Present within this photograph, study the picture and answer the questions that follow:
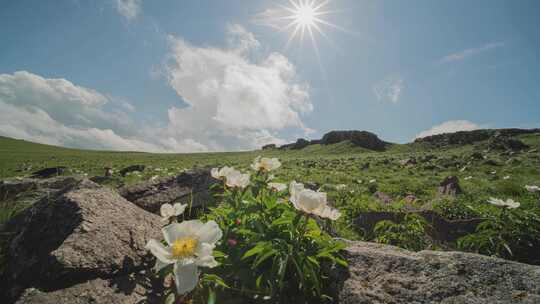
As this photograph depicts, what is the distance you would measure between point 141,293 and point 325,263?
1.72m

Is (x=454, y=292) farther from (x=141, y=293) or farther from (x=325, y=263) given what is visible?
(x=141, y=293)

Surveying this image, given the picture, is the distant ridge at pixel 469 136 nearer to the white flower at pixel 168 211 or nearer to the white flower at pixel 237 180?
the white flower at pixel 237 180

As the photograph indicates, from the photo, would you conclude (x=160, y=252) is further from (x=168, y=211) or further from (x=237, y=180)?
(x=237, y=180)

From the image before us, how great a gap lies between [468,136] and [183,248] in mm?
71867

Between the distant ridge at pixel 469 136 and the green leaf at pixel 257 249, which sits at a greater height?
the distant ridge at pixel 469 136

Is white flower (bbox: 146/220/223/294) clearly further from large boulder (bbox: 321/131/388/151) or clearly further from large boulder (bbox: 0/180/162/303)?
large boulder (bbox: 321/131/388/151)

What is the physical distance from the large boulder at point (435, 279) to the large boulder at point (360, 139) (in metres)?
71.8

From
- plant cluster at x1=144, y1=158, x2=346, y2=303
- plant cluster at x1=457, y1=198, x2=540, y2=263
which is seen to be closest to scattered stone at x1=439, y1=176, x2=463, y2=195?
plant cluster at x1=457, y1=198, x2=540, y2=263

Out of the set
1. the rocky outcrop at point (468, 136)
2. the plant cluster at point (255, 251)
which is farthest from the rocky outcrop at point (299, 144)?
the plant cluster at point (255, 251)

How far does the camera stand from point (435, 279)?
2.34 meters

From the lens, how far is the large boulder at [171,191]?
5998 millimetres

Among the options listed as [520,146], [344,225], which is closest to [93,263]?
[344,225]

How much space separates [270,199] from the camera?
2.91 meters

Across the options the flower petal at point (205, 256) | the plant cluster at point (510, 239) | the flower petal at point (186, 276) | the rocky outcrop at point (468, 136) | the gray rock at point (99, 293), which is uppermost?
the rocky outcrop at point (468, 136)
